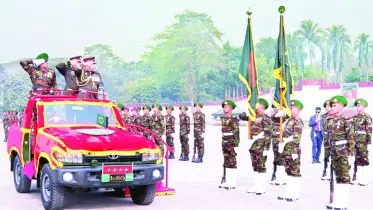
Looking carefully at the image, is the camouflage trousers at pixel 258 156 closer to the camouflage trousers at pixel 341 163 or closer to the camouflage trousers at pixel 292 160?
the camouflage trousers at pixel 292 160

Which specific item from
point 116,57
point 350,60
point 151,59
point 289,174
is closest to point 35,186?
point 289,174

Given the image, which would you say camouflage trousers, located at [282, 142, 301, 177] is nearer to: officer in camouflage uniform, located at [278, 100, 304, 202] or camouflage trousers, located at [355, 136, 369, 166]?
officer in camouflage uniform, located at [278, 100, 304, 202]

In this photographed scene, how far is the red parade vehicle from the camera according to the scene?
8242 millimetres

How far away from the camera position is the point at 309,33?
10931cm

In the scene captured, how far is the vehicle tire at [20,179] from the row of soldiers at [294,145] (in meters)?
3.82

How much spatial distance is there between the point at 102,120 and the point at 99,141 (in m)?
0.76

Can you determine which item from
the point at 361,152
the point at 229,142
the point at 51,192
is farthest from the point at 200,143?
the point at 51,192

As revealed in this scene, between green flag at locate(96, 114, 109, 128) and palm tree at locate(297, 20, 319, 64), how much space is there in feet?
339

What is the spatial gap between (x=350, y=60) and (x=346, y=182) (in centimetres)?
18241

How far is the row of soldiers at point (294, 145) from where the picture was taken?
873 centimetres

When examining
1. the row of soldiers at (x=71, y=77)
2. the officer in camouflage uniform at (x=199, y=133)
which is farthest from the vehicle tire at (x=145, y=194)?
the officer in camouflage uniform at (x=199, y=133)

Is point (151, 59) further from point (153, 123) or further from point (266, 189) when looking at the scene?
point (266, 189)

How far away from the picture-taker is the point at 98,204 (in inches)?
367

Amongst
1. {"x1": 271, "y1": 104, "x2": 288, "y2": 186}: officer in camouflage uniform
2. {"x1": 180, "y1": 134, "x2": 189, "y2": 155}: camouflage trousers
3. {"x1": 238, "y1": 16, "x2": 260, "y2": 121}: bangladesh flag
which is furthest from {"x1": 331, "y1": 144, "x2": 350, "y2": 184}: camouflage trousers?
{"x1": 180, "y1": 134, "x2": 189, "y2": 155}: camouflage trousers
